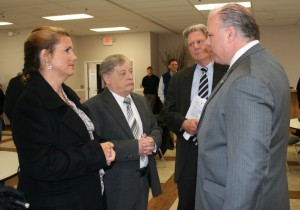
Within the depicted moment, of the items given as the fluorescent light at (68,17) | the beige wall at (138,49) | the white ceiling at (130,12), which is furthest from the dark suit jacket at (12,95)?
the beige wall at (138,49)

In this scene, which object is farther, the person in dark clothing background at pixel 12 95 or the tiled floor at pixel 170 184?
the tiled floor at pixel 170 184

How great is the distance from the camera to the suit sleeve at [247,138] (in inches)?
49.8

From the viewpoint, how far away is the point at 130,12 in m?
9.24

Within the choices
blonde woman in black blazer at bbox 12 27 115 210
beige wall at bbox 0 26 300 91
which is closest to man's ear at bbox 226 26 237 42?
blonde woman in black blazer at bbox 12 27 115 210

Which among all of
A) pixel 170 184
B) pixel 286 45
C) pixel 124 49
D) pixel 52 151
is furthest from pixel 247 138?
pixel 124 49

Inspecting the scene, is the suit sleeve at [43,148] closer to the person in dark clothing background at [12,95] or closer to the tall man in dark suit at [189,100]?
the tall man in dark suit at [189,100]

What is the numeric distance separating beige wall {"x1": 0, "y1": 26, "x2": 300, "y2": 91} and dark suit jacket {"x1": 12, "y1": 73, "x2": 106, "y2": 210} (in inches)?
427

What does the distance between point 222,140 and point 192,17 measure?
9325 millimetres

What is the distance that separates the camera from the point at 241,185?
1291 mm

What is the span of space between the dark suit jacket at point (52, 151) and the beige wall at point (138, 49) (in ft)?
35.5

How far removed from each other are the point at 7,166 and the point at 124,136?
982mm

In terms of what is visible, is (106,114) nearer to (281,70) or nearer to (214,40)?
(214,40)

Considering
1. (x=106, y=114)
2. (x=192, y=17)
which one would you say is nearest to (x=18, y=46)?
(x=192, y=17)

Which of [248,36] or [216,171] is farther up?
[248,36]
